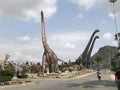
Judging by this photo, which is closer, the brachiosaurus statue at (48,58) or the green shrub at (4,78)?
the green shrub at (4,78)

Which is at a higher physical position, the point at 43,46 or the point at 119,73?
the point at 43,46

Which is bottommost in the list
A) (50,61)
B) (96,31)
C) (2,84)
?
(2,84)

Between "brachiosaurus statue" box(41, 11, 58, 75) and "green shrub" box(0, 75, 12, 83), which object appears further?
"brachiosaurus statue" box(41, 11, 58, 75)

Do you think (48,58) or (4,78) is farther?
(48,58)

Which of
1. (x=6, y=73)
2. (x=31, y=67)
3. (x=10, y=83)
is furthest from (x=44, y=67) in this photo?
(x=10, y=83)

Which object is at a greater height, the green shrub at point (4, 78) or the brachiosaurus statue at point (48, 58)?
the brachiosaurus statue at point (48, 58)

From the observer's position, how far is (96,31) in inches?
4126

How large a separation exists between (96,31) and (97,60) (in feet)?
144

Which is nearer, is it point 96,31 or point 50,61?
point 50,61

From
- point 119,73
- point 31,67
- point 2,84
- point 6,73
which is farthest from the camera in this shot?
point 31,67

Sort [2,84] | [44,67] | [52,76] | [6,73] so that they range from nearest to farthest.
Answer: [2,84] → [6,73] → [52,76] → [44,67]

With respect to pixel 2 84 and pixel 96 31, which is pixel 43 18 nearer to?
pixel 2 84

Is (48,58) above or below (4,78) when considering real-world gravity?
above

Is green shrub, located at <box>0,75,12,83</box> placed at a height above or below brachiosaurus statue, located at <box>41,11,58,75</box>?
below
